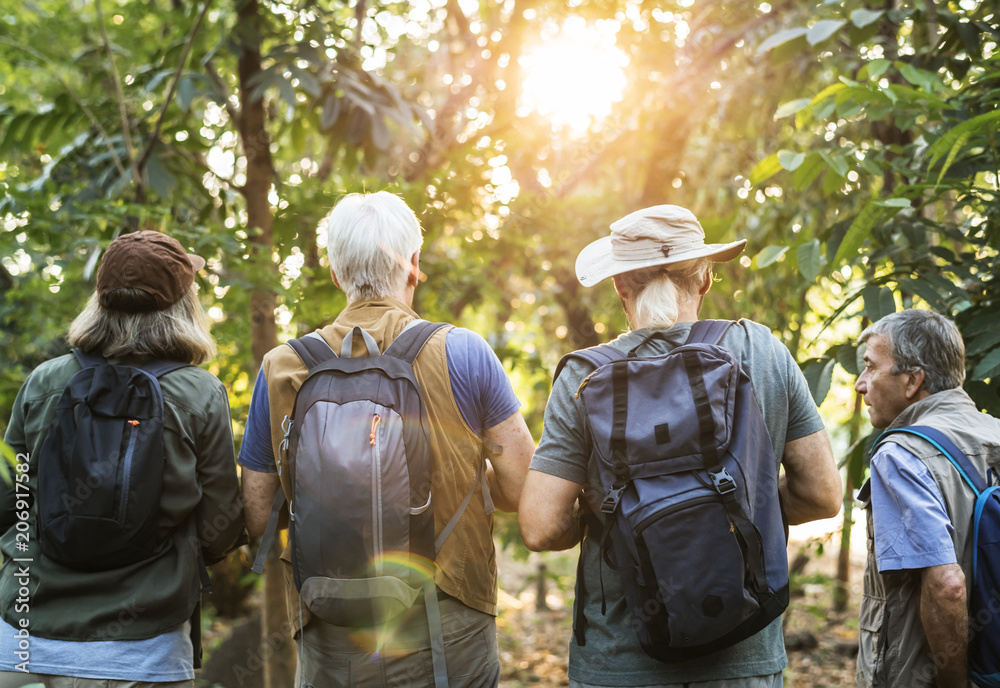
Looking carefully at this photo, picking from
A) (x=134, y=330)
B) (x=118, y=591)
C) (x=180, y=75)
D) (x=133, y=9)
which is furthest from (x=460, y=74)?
(x=118, y=591)

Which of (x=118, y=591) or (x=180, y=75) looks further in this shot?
(x=180, y=75)

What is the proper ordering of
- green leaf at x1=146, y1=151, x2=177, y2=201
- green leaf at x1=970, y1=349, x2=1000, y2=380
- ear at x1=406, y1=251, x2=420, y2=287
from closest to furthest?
ear at x1=406, y1=251, x2=420, y2=287 → green leaf at x1=970, y1=349, x2=1000, y2=380 → green leaf at x1=146, y1=151, x2=177, y2=201

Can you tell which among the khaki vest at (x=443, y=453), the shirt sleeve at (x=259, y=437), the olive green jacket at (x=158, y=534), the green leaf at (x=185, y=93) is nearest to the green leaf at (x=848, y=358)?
the khaki vest at (x=443, y=453)

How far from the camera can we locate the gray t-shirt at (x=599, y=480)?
5.68 ft

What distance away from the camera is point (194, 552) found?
1992mm

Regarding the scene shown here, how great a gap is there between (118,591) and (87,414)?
454mm

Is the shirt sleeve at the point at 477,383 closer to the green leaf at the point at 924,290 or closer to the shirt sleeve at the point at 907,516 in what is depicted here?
the shirt sleeve at the point at 907,516

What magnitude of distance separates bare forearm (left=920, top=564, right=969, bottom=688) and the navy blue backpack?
0.12 feet

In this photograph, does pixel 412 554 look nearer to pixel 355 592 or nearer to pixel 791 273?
pixel 355 592

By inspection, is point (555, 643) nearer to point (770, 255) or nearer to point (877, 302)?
point (770, 255)

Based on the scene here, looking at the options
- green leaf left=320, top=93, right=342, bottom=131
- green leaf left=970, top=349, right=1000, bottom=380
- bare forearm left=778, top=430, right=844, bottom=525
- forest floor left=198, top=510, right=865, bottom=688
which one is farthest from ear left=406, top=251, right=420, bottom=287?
forest floor left=198, top=510, right=865, bottom=688

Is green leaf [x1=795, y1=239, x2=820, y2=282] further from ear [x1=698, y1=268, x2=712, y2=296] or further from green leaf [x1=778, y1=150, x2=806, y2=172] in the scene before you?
ear [x1=698, y1=268, x2=712, y2=296]

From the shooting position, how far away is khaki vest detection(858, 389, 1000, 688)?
1918mm

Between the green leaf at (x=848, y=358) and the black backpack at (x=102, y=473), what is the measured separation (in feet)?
7.66
